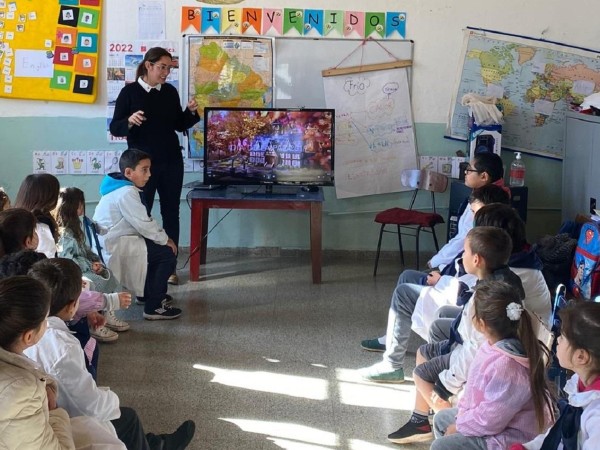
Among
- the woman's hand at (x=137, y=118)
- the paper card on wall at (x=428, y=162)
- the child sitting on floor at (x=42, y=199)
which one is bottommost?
the child sitting on floor at (x=42, y=199)

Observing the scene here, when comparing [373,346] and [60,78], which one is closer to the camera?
[373,346]

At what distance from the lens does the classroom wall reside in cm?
650

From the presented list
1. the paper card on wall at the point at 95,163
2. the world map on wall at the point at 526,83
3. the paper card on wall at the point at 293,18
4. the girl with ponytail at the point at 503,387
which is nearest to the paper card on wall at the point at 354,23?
the paper card on wall at the point at 293,18

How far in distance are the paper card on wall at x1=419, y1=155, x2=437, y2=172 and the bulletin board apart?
2.46 metres

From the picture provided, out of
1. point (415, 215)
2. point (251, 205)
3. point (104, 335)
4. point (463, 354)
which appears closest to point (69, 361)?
point (463, 354)

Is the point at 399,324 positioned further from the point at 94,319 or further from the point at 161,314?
the point at 161,314

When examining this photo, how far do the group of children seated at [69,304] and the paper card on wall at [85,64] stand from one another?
1656mm

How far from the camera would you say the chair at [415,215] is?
20.3ft

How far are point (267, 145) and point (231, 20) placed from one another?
1006mm

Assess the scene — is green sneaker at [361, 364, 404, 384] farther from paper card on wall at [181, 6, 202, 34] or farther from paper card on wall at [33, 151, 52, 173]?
paper card on wall at [33, 151, 52, 173]

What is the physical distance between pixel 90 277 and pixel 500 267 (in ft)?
7.00

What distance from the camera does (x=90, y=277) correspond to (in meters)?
4.54

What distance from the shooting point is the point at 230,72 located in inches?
257

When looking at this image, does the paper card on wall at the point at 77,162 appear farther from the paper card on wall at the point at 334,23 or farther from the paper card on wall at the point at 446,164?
the paper card on wall at the point at 446,164
